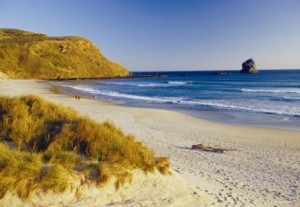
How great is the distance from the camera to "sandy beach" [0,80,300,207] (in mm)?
7344

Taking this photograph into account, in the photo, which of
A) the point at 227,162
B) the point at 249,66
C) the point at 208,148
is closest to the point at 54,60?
the point at 249,66

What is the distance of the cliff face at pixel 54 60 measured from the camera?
92688mm

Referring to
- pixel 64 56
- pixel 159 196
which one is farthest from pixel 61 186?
pixel 64 56

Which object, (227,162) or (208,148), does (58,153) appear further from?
(208,148)

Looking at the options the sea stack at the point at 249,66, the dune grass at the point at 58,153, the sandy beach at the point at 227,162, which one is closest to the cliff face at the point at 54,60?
the sea stack at the point at 249,66

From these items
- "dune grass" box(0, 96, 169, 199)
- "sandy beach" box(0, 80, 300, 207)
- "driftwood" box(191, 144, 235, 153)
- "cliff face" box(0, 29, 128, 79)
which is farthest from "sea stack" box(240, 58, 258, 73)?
"dune grass" box(0, 96, 169, 199)

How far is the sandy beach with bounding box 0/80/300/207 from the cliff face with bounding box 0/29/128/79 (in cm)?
7484

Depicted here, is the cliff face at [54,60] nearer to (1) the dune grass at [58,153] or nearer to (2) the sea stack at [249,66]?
(2) the sea stack at [249,66]

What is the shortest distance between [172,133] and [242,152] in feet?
14.1

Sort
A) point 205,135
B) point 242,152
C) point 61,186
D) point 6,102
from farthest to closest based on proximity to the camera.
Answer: point 205,135, point 242,152, point 6,102, point 61,186

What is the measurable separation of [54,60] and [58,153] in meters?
104

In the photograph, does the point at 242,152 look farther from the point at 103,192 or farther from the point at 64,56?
the point at 64,56

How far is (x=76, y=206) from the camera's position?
20.3 feet

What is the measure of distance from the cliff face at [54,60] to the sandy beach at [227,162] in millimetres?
74839
